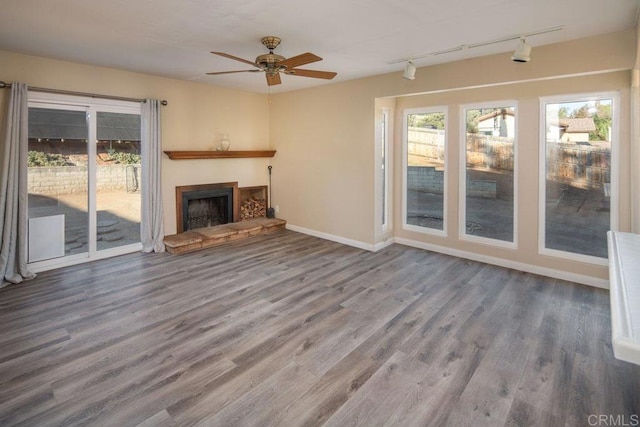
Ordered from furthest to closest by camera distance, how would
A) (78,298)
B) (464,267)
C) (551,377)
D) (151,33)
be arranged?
(464,267)
(78,298)
(151,33)
(551,377)

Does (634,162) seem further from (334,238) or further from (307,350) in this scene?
(334,238)

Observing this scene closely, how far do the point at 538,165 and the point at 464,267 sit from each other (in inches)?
60.2

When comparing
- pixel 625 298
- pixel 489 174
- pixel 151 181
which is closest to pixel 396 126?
pixel 489 174

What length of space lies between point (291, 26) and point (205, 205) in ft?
12.5

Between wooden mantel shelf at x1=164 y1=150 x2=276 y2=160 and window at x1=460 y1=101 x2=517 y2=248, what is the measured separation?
3.50m

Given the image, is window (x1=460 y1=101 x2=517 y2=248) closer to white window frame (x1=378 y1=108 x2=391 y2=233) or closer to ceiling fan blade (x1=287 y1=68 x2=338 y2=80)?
white window frame (x1=378 y1=108 x2=391 y2=233)

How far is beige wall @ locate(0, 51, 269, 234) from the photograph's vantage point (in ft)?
14.0

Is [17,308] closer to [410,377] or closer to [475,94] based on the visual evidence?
[410,377]

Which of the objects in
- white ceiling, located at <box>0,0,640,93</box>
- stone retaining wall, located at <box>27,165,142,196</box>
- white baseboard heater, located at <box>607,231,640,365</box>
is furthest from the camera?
stone retaining wall, located at <box>27,165,142,196</box>

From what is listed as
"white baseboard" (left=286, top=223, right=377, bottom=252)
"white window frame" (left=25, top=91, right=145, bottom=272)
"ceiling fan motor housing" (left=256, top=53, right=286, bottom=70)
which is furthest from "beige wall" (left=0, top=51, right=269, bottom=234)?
"ceiling fan motor housing" (left=256, top=53, right=286, bottom=70)

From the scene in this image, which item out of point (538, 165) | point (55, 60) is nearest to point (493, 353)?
point (538, 165)

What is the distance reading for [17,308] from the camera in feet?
11.1

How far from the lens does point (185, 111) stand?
5605mm

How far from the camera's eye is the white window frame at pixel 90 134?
435 cm
